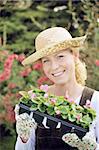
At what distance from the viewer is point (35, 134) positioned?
9.67 feet

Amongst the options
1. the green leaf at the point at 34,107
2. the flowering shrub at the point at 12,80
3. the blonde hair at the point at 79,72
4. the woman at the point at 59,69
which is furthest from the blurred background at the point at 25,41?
the green leaf at the point at 34,107

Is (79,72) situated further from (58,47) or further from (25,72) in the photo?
(25,72)

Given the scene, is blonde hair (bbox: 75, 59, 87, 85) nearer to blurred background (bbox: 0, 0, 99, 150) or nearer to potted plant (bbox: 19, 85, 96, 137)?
potted plant (bbox: 19, 85, 96, 137)

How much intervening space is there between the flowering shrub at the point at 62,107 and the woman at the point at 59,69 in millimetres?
94

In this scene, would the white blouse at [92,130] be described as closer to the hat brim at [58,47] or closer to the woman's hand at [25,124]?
the woman's hand at [25,124]

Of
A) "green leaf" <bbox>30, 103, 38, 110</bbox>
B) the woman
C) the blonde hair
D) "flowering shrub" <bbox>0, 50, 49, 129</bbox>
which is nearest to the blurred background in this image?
"flowering shrub" <bbox>0, 50, 49, 129</bbox>

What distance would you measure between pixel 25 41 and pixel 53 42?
5.73 metres

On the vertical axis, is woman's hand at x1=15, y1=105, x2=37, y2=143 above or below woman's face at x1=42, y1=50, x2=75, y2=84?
below

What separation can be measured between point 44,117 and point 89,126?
23 centimetres

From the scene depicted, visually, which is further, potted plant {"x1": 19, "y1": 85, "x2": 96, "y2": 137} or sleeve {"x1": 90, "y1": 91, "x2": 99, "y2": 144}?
sleeve {"x1": 90, "y1": 91, "x2": 99, "y2": 144}

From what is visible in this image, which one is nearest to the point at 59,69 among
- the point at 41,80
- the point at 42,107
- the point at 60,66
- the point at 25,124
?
the point at 60,66

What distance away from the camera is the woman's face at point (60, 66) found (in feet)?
9.67

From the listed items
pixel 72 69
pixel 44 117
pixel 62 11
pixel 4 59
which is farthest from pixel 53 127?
pixel 62 11

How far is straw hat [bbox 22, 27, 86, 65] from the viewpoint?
116 inches
